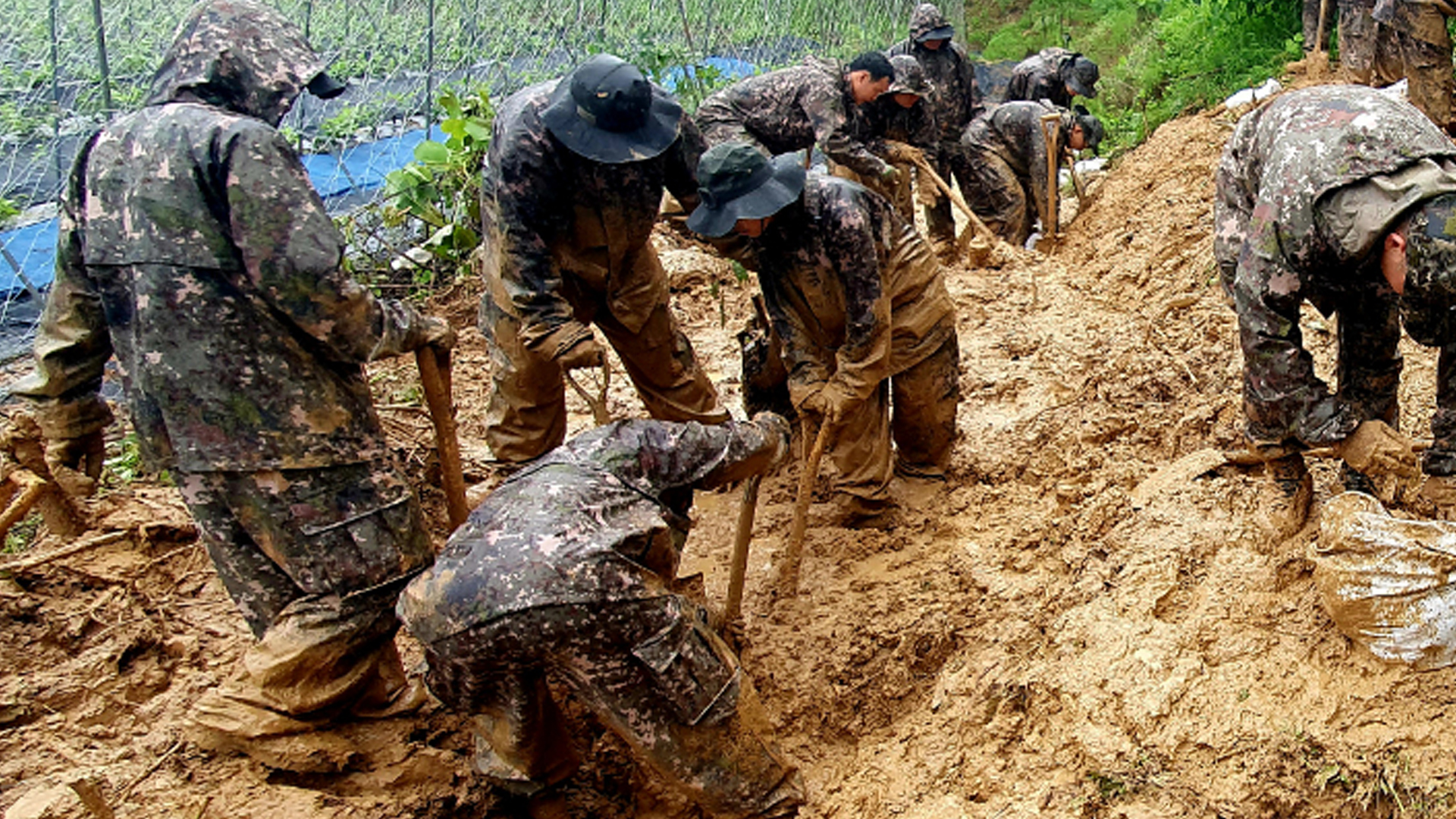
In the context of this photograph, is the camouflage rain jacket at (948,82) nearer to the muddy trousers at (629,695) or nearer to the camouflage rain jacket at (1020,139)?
the camouflage rain jacket at (1020,139)

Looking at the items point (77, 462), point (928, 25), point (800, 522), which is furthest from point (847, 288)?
point (928, 25)

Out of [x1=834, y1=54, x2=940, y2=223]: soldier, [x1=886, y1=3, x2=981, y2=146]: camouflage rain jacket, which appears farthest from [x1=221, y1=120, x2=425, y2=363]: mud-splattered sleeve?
[x1=886, y1=3, x2=981, y2=146]: camouflage rain jacket

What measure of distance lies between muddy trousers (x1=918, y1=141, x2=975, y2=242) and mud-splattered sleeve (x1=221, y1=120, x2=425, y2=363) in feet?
19.2

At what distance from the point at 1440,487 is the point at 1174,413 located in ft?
5.13

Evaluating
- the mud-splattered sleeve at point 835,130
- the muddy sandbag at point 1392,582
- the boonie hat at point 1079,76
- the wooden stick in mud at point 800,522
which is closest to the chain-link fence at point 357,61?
the mud-splattered sleeve at point 835,130

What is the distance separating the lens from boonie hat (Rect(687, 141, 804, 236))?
10.6 ft

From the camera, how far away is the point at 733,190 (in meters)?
3.26

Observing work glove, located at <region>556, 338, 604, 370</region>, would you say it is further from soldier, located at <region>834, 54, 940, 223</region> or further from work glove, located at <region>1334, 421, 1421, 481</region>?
soldier, located at <region>834, 54, 940, 223</region>

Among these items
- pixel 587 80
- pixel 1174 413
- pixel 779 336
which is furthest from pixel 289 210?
pixel 1174 413

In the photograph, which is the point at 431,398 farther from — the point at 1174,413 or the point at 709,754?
the point at 1174,413

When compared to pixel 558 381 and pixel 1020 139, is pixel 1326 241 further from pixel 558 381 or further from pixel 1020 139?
pixel 1020 139

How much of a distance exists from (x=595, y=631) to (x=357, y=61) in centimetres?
615

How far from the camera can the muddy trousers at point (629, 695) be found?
2385mm

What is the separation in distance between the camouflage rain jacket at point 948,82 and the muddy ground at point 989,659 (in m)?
3.99
